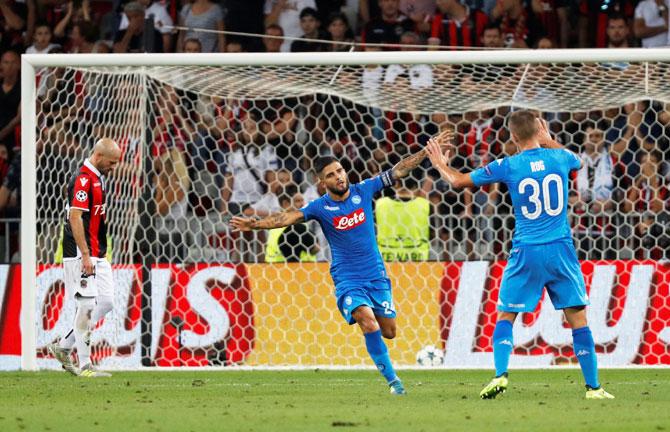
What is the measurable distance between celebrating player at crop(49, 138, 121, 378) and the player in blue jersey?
11.8ft

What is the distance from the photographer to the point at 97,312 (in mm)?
11320

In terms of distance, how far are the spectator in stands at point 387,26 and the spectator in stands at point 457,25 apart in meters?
0.35

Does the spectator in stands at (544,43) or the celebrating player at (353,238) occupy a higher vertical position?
the spectator in stands at (544,43)

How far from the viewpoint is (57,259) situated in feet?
44.1

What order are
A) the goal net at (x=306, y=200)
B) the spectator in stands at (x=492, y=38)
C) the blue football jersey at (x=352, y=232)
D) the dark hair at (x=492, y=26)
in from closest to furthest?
the blue football jersey at (x=352, y=232) < the goal net at (x=306, y=200) < the spectator in stands at (x=492, y=38) < the dark hair at (x=492, y=26)

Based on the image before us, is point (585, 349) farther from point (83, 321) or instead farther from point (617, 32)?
point (617, 32)

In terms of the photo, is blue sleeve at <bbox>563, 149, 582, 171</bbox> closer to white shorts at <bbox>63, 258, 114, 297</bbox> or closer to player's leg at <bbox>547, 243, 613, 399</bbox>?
player's leg at <bbox>547, 243, 613, 399</bbox>

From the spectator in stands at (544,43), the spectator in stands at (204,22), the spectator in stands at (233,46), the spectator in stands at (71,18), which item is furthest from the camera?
the spectator in stands at (71,18)

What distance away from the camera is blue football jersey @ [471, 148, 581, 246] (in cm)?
849

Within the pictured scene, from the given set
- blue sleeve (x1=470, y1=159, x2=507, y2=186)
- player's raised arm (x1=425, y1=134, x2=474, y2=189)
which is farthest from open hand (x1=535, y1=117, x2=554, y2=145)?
player's raised arm (x1=425, y1=134, x2=474, y2=189)

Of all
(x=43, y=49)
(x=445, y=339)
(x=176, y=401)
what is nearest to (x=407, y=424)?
(x=176, y=401)

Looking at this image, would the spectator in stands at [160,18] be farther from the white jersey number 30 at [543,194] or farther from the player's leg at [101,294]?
the white jersey number 30 at [543,194]

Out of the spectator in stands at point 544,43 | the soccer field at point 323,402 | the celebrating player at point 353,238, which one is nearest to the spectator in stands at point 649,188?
the soccer field at point 323,402

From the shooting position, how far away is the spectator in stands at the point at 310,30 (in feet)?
53.7
